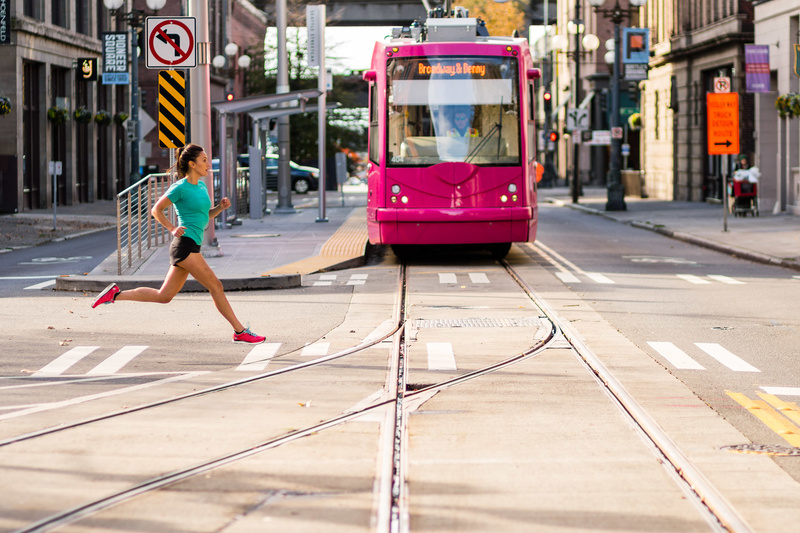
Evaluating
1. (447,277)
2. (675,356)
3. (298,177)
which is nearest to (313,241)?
(447,277)

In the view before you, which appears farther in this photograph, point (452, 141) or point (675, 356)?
point (452, 141)

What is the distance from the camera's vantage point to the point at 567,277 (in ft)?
55.8

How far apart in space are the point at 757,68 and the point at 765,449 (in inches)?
1102

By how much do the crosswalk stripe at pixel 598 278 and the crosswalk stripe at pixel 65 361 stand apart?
786cm

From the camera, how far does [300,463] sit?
626 cm

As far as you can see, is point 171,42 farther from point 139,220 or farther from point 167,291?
point 167,291

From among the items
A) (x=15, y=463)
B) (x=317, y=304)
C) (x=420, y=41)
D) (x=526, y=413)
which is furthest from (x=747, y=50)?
(x=15, y=463)

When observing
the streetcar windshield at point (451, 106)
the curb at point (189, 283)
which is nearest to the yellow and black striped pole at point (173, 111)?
the curb at point (189, 283)

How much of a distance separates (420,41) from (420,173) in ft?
7.22

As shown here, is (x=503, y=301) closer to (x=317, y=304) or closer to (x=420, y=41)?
(x=317, y=304)

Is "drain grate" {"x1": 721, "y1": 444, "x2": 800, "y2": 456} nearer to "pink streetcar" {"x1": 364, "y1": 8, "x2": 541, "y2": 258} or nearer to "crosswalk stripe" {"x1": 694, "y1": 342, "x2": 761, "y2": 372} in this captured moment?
"crosswalk stripe" {"x1": 694, "y1": 342, "x2": 761, "y2": 372}

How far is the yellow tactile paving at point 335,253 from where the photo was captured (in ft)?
57.4

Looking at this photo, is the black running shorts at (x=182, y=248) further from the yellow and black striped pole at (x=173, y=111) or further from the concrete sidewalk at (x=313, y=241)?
the yellow and black striped pole at (x=173, y=111)

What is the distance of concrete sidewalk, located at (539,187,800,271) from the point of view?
837 inches
